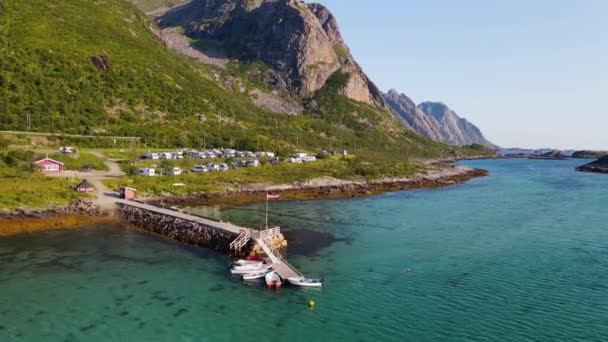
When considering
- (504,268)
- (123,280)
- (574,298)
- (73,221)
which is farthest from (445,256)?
(73,221)

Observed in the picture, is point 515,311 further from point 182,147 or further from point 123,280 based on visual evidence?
point 182,147

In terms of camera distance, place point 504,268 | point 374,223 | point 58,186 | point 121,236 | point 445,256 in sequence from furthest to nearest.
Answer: point 58,186
point 374,223
point 121,236
point 445,256
point 504,268

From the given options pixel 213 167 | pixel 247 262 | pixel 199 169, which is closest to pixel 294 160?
pixel 213 167

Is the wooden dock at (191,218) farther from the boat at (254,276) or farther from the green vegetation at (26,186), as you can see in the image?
the boat at (254,276)

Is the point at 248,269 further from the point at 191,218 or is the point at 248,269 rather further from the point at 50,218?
the point at 50,218

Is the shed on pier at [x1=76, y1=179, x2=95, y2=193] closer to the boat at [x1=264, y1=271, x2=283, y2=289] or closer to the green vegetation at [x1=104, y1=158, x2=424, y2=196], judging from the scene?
the green vegetation at [x1=104, y1=158, x2=424, y2=196]
